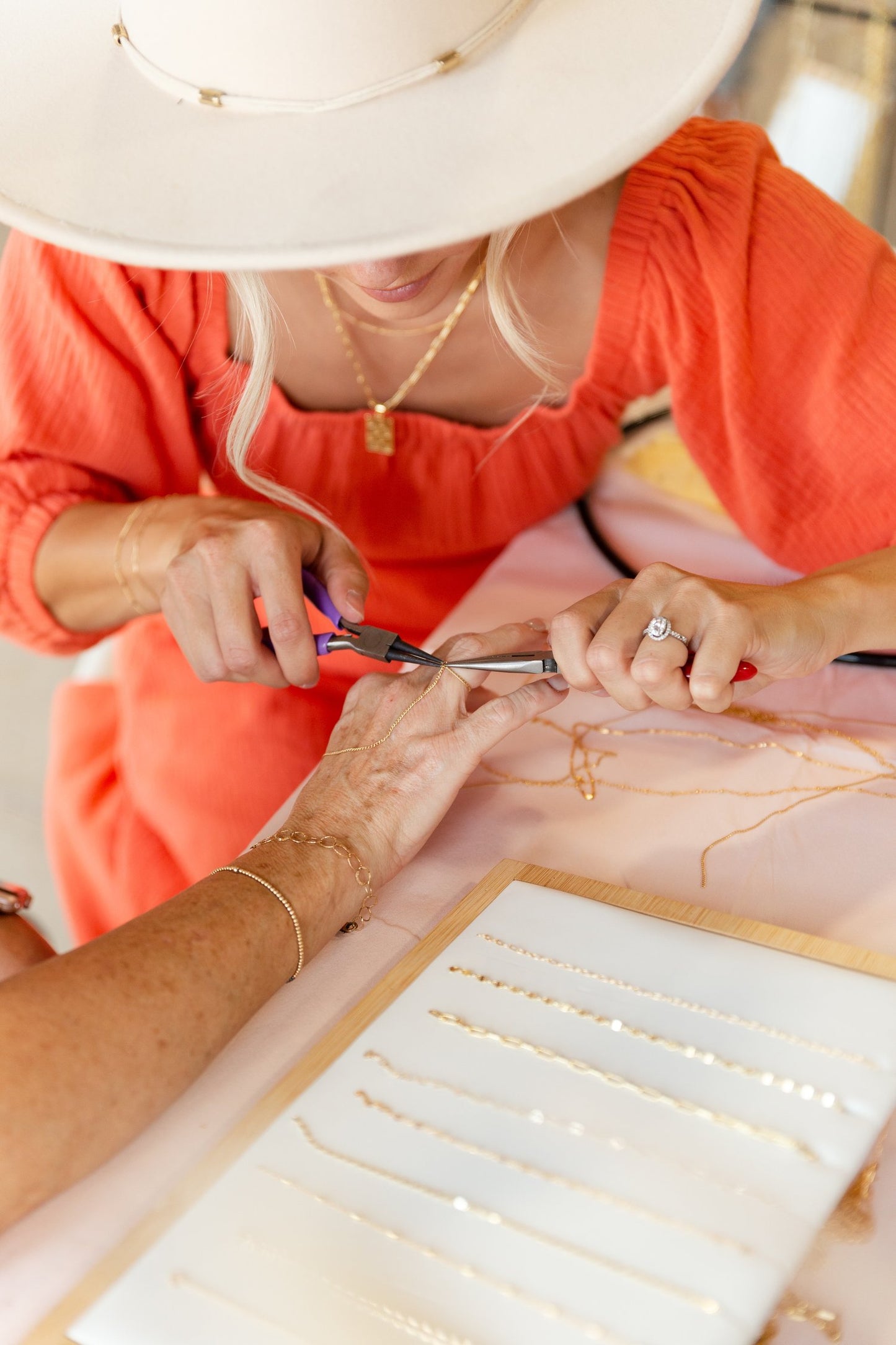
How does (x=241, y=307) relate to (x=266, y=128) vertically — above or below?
above

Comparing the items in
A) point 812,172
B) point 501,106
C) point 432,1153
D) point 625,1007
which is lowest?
point 432,1153

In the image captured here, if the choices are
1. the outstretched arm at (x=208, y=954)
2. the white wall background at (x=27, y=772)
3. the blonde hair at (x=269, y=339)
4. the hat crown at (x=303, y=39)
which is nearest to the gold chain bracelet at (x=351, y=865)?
the outstretched arm at (x=208, y=954)

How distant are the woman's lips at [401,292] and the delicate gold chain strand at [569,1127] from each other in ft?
1.93

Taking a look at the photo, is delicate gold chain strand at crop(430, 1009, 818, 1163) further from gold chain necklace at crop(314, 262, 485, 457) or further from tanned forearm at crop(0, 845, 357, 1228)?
gold chain necklace at crop(314, 262, 485, 457)

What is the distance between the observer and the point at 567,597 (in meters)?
1.18

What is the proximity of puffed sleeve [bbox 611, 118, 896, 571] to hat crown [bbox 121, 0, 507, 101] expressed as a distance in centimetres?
46

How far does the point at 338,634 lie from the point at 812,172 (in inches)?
73.3

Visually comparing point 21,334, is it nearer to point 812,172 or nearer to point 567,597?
point 567,597

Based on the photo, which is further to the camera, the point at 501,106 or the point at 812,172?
the point at 812,172

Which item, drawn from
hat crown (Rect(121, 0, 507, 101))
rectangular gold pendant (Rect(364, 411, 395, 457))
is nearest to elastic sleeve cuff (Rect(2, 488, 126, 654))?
rectangular gold pendant (Rect(364, 411, 395, 457))

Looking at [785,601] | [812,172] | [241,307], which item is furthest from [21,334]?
[812,172]

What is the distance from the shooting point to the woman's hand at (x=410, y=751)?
34.2 inches

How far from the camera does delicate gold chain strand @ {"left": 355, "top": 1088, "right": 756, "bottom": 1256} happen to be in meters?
0.55

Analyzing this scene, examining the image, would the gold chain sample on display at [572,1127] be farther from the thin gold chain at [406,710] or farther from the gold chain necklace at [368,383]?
the gold chain necklace at [368,383]
